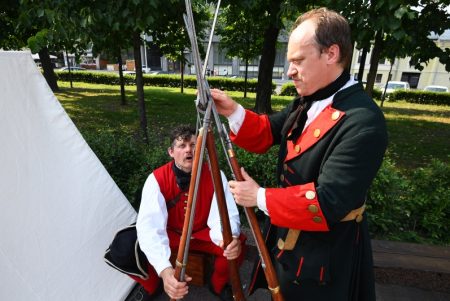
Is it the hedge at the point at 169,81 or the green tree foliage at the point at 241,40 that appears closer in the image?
the green tree foliage at the point at 241,40

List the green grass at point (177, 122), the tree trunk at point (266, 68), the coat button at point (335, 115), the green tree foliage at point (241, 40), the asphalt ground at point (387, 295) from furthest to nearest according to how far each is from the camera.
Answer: the green tree foliage at point (241, 40) < the tree trunk at point (266, 68) < the green grass at point (177, 122) < the asphalt ground at point (387, 295) < the coat button at point (335, 115)

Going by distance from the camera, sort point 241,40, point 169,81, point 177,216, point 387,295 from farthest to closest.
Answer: point 169,81 → point 241,40 → point 387,295 → point 177,216

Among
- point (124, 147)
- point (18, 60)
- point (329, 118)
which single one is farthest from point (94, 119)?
point (329, 118)

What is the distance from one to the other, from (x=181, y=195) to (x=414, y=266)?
223 cm

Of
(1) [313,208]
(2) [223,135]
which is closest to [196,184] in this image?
(2) [223,135]

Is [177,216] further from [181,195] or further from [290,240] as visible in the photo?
[290,240]

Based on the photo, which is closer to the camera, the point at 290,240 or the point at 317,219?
the point at 317,219

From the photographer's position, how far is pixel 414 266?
280cm

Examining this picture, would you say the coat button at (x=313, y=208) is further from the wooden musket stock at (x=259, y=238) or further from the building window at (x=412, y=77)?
the building window at (x=412, y=77)

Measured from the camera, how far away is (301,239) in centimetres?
156

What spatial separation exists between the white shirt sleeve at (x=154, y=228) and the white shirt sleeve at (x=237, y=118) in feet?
3.00

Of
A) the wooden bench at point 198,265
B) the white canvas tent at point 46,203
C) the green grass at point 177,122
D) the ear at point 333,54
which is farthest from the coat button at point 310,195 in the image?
the green grass at point 177,122

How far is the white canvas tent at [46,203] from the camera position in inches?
80.4

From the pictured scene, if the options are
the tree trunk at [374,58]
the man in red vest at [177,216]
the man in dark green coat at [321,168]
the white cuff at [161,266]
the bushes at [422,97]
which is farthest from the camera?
the bushes at [422,97]
